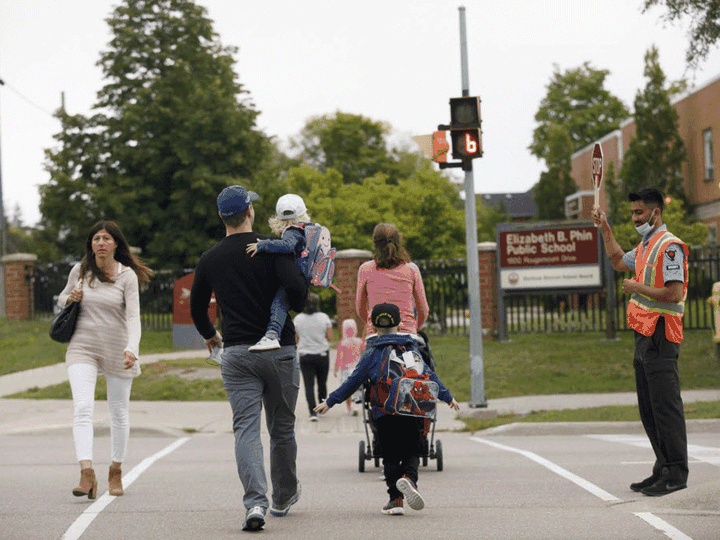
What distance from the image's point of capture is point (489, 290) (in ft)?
73.6

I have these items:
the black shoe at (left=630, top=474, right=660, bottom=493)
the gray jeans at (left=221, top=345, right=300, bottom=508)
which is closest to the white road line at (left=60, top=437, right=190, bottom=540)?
the gray jeans at (left=221, top=345, right=300, bottom=508)

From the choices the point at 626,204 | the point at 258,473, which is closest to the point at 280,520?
the point at 258,473

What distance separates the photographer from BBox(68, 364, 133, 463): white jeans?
23.2 ft

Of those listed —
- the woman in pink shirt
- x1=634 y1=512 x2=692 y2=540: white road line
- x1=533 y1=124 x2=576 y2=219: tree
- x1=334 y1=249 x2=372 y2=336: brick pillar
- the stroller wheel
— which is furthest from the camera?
x1=533 y1=124 x2=576 y2=219: tree

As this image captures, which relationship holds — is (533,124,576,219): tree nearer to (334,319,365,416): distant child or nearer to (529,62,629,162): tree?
(529,62,629,162): tree

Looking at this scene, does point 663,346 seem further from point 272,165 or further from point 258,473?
point 272,165

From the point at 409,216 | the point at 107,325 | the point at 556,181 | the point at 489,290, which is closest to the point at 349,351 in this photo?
the point at 107,325

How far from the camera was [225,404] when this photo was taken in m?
16.3

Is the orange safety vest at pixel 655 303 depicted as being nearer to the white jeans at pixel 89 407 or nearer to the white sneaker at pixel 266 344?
the white sneaker at pixel 266 344

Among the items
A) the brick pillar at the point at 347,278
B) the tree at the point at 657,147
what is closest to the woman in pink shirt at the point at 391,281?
the brick pillar at the point at 347,278

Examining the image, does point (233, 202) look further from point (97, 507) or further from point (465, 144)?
point (465, 144)

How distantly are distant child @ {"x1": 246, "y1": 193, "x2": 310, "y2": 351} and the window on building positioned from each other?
3386 cm

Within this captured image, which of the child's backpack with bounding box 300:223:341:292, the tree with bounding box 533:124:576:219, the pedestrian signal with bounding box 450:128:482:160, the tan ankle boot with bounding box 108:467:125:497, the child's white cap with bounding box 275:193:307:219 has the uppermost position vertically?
the tree with bounding box 533:124:576:219

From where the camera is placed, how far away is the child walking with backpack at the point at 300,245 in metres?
6.02
